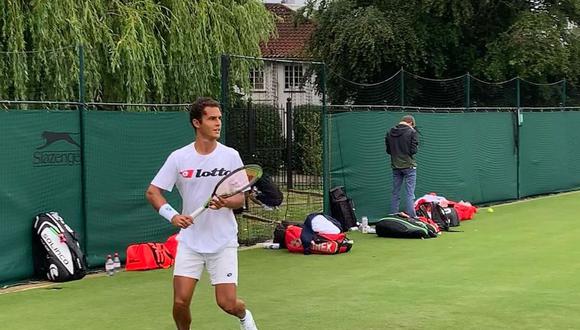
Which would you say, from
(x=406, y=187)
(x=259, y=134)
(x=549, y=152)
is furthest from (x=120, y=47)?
(x=549, y=152)

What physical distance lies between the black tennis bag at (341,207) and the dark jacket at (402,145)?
107 centimetres

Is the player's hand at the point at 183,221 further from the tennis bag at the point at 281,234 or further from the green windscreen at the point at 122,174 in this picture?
the tennis bag at the point at 281,234

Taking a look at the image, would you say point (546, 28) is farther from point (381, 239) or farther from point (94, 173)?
point (94, 173)

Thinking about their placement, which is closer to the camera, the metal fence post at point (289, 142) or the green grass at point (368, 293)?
the green grass at point (368, 293)

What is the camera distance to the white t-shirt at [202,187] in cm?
559

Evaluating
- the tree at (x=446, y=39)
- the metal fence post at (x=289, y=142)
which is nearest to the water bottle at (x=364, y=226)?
the metal fence post at (x=289, y=142)

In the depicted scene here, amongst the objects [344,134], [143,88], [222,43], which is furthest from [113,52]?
[344,134]

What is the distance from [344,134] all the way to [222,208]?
8.65 metres

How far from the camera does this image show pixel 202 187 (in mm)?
5598

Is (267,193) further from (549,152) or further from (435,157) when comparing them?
(549,152)

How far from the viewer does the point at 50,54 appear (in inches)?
462

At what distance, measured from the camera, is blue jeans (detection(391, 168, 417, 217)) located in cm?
1358

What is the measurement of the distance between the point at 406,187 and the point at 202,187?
8509 mm

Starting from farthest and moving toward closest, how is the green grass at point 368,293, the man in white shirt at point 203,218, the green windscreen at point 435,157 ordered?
the green windscreen at point 435,157 < the green grass at point 368,293 < the man in white shirt at point 203,218
